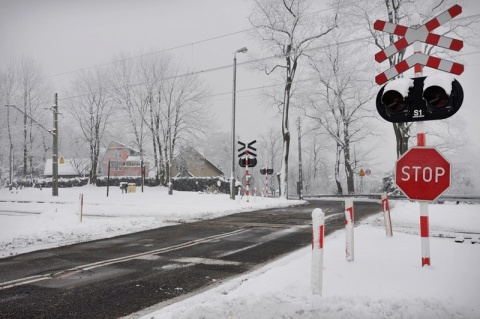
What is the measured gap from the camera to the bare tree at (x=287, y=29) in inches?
1039

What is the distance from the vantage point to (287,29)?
2655 centimetres

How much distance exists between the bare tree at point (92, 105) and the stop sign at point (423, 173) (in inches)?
1682

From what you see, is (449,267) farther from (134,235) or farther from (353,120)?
(353,120)

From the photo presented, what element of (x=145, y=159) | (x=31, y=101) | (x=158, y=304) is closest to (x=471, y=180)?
(x=145, y=159)

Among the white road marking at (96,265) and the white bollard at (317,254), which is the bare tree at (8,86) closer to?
the white road marking at (96,265)

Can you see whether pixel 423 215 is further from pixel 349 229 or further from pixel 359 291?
pixel 359 291

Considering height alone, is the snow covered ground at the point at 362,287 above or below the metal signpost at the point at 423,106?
below

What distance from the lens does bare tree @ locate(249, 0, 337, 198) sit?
2639 cm

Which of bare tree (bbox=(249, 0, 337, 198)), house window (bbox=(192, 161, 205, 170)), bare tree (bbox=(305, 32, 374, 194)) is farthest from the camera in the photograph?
house window (bbox=(192, 161, 205, 170))

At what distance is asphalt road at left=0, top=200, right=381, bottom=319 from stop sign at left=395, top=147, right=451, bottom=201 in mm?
2871

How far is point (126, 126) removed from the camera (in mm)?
40156

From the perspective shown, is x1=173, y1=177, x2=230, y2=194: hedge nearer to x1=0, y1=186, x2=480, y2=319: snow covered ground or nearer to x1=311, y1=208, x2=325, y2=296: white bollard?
x1=0, y1=186, x2=480, y2=319: snow covered ground

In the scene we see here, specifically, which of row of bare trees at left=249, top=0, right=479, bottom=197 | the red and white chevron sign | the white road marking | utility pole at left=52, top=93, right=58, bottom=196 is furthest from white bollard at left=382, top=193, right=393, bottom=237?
utility pole at left=52, top=93, right=58, bottom=196

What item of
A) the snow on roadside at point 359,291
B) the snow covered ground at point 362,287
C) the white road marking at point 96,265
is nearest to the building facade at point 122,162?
the white road marking at point 96,265
